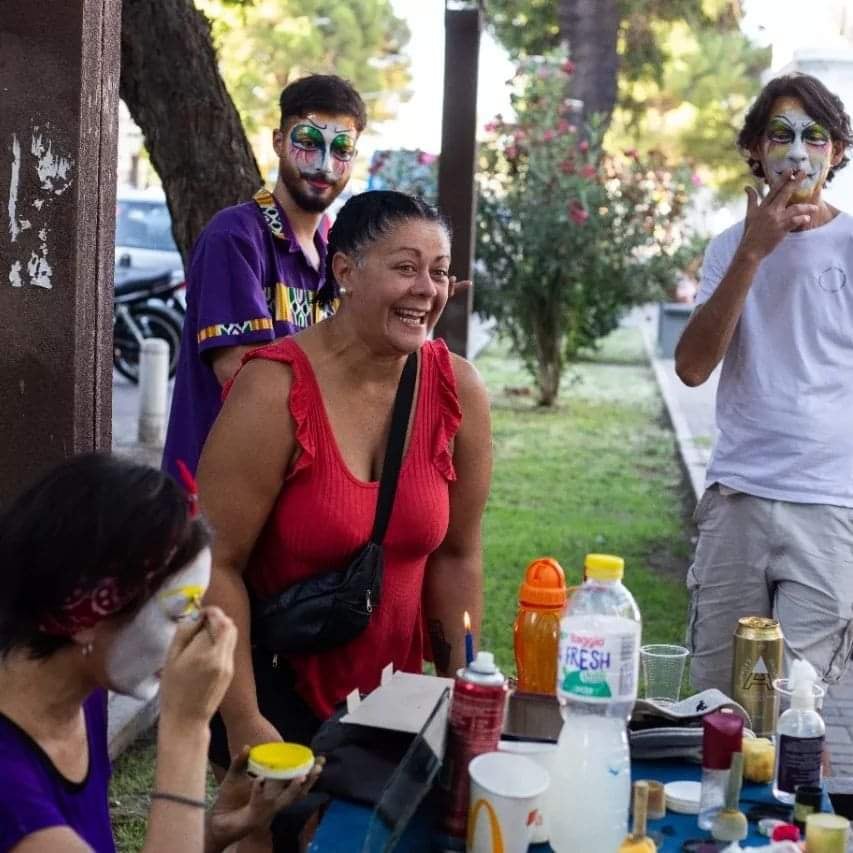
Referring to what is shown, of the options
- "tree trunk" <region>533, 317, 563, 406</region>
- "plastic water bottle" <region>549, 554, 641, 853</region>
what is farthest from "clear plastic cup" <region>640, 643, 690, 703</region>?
"tree trunk" <region>533, 317, 563, 406</region>

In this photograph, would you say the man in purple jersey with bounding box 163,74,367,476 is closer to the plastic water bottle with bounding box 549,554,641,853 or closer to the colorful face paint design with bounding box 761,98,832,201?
the colorful face paint design with bounding box 761,98,832,201

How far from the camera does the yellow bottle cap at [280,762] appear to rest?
7.14 ft

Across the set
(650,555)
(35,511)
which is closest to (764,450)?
(35,511)

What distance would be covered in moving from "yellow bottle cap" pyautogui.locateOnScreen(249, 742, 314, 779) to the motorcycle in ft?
43.7

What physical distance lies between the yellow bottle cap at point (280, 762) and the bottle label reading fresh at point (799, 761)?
797 mm

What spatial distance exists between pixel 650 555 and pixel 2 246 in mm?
6049

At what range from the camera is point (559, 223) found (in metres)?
14.3

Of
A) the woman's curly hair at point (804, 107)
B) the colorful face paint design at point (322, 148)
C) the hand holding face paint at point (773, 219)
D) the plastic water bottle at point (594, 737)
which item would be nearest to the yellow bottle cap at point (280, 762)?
the plastic water bottle at point (594, 737)

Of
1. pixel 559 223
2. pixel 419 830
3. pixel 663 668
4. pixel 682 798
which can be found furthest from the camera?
pixel 559 223

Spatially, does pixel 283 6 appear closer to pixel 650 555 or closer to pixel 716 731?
pixel 650 555

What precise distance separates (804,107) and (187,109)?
10.2ft

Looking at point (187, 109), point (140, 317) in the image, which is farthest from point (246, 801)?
point (140, 317)

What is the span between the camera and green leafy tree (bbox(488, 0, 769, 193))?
2423 centimetres

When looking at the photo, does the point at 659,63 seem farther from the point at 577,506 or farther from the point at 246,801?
the point at 246,801
